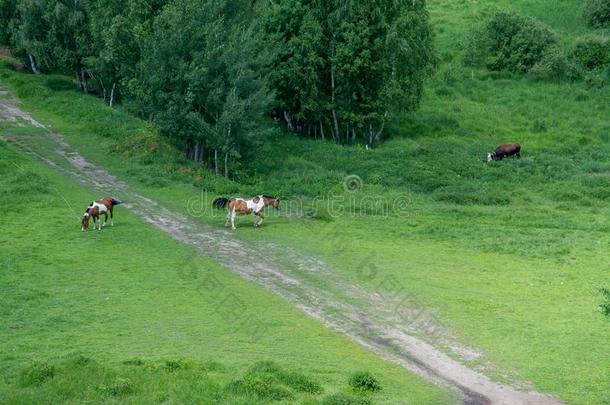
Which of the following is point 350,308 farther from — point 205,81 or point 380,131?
point 380,131

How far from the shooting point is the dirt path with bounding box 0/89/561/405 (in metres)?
21.0

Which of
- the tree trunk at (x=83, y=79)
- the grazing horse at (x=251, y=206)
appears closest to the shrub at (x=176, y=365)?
the grazing horse at (x=251, y=206)

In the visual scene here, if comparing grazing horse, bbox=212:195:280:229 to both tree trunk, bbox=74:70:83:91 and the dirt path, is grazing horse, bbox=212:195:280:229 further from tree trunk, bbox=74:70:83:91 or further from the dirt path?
tree trunk, bbox=74:70:83:91

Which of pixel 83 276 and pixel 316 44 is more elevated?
pixel 316 44

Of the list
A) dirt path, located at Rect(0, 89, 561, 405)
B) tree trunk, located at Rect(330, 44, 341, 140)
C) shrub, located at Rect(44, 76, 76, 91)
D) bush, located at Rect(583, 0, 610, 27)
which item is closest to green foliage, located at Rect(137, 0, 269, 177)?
dirt path, located at Rect(0, 89, 561, 405)

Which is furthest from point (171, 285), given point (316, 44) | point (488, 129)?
point (488, 129)

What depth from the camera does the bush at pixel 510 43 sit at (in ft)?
212

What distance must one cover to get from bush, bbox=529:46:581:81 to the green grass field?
2.14 meters

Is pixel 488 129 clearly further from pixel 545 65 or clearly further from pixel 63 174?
pixel 63 174

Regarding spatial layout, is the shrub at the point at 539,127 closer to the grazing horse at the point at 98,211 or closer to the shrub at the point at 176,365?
the grazing horse at the point at 98,211

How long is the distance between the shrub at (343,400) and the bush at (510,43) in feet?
167

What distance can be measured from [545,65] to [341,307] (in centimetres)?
4289

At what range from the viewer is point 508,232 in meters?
35.6

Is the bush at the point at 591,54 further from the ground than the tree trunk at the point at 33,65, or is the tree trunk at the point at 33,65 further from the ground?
the bush at the point at 591,54
